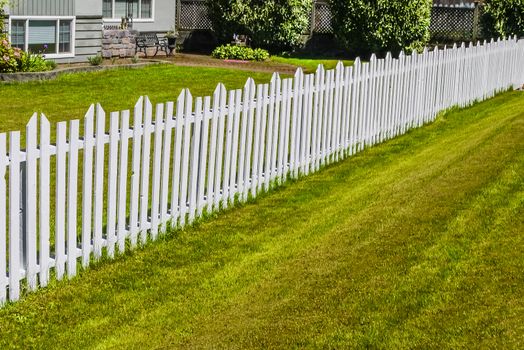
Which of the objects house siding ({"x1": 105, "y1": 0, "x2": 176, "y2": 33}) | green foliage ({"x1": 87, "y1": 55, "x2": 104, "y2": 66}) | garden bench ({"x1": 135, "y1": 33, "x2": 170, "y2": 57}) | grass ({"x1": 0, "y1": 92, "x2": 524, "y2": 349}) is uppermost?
house siding ({"x1": 105, "y1": 0, "x2": 176, "y2": 33})

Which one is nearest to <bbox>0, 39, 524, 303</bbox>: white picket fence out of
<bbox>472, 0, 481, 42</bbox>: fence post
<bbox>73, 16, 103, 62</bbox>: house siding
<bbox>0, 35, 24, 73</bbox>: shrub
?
<bbox>0, 35, 24, 73</bbox>: shrub

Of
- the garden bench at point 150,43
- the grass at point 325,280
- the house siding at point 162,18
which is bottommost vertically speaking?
→ the grass at point 325,280

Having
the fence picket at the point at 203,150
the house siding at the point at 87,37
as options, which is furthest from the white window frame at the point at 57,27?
the fence picket at the point at 203,150

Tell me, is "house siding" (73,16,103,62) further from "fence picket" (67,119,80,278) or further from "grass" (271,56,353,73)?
"fence picket" (67,119,80,278)

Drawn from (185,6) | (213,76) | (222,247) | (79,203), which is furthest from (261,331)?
(185,6)

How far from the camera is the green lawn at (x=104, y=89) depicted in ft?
61.6

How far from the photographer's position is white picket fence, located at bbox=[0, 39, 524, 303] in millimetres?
7645

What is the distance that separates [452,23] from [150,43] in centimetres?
1191

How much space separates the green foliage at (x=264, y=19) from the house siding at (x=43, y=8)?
8253mm

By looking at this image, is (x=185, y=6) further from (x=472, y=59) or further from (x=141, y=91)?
(x=472, y=59)

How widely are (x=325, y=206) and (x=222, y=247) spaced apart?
1867 mm

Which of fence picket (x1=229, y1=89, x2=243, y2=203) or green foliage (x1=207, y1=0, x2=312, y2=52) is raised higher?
green foliage (x1=207, y1=0, x2=312, y2=52)

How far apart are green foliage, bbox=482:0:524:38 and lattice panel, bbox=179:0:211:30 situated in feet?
34.1

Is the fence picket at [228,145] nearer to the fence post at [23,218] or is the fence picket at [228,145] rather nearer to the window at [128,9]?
the fence post at [23,218]
